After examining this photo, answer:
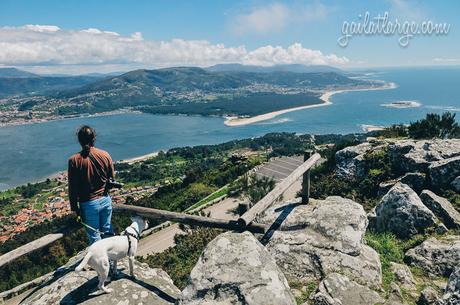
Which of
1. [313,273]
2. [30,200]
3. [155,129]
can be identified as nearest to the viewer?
[313,273]

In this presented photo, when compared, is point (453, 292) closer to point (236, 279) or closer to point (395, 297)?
point (395, 297)

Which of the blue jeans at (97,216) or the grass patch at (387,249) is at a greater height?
the blue jeans at (97,216)

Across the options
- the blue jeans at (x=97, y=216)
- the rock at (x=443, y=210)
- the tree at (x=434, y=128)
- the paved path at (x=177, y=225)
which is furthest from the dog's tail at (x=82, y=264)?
the tree at (x=434, y=128)

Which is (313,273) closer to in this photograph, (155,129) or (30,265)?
(30,265)

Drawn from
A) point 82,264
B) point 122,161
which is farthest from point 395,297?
point 122,161

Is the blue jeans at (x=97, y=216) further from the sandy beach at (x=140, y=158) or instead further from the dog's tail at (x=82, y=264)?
the sandy beach at (x=140, y=158)

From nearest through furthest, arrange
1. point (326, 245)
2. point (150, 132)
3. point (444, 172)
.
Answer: point (326, 245) → point (444, 172) → point (150, 132)

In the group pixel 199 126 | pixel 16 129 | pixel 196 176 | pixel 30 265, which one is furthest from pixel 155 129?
pixel 30 265
